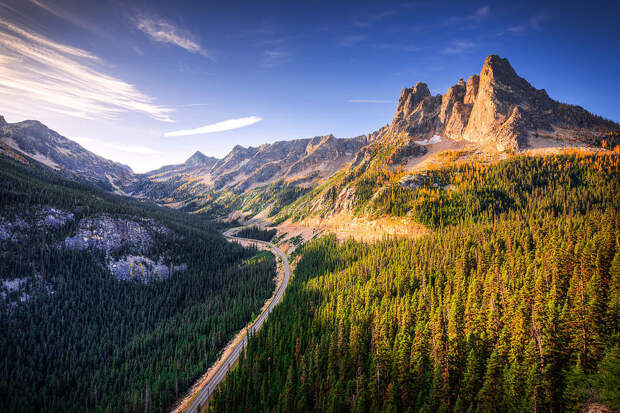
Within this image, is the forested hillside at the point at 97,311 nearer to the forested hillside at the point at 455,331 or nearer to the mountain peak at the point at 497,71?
the forested hillside at the point at 455,331

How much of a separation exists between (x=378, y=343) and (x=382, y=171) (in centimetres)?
15986

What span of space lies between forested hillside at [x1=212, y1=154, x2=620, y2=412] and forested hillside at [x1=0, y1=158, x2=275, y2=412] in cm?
2102

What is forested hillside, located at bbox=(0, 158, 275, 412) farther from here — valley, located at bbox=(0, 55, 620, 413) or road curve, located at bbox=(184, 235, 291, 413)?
road curve, located at bbox=(184, 235, 291, 413)

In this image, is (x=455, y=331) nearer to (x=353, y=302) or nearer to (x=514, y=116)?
(x=353, y=302)

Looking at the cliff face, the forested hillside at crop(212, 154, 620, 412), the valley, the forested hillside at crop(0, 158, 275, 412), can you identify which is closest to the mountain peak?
the cliff face

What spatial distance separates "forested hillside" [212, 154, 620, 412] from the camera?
29.8 meters

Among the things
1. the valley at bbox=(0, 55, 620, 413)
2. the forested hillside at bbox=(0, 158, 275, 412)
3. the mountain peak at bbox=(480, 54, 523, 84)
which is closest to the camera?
the valley at bbox=(0, 55, 620, 413)

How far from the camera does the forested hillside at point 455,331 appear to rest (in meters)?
29.8

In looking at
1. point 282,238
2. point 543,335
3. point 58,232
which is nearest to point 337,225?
point 282,238

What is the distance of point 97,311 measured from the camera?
78938mm

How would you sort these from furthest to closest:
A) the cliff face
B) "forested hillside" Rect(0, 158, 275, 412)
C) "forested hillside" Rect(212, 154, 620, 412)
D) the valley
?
the cliff face → "forested hillside" Rect(0, 158, 275, 412) → the valley → "forested hillside" Rect(212, 154, 620, 412)

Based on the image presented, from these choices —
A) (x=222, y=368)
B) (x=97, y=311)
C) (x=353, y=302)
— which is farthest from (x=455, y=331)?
(x=97, y=311)

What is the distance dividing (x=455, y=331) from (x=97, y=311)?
113585 millimetres

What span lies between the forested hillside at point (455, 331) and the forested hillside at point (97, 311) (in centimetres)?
2102
